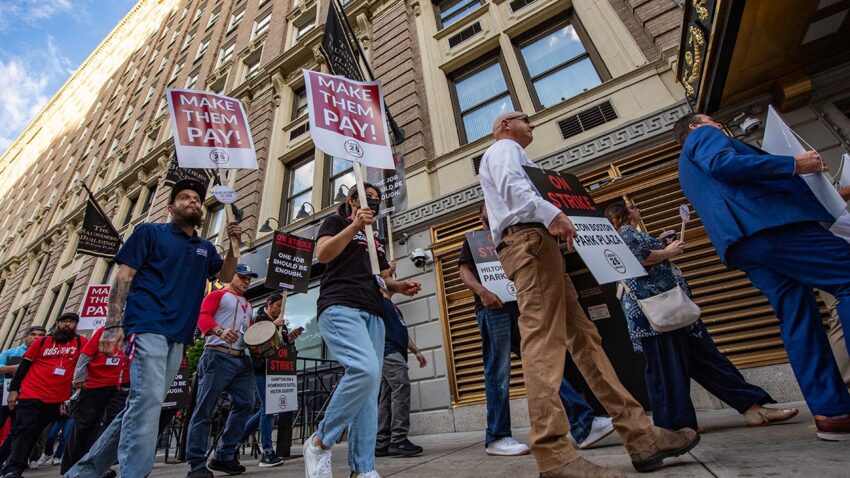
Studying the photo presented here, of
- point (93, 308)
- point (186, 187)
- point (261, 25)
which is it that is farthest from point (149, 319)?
point (261, 25)

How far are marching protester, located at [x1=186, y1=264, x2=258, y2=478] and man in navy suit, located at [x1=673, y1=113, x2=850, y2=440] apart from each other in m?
4.31

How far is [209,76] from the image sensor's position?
17.6 m

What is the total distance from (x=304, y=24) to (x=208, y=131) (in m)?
13.2

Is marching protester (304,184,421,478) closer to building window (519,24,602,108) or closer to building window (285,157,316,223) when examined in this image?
building window (519,24,602,108)

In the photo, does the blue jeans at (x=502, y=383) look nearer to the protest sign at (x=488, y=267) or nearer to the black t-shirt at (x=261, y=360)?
the protest sign at (x=488, y=267)

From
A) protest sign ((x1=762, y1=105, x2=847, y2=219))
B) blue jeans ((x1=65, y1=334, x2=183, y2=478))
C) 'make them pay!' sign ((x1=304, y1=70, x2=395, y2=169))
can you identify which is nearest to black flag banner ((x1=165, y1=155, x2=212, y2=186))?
'make them pay!' sign ((x1=304, y1=70, x2=395, y2=169))

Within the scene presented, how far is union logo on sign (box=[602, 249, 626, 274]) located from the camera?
222 centimetres

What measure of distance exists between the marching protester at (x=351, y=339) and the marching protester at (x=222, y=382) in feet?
6.27

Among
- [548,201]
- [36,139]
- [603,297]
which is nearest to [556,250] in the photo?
[548,201]

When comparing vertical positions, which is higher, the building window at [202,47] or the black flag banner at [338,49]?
the building window at [202,47]

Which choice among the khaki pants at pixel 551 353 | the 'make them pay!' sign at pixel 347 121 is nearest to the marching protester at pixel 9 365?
the 'make them pay!' sign at pixel 347 121

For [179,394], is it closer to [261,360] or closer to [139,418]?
[261,360]

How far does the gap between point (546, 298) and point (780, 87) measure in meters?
5.48

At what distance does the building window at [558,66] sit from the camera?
763 centimetres
